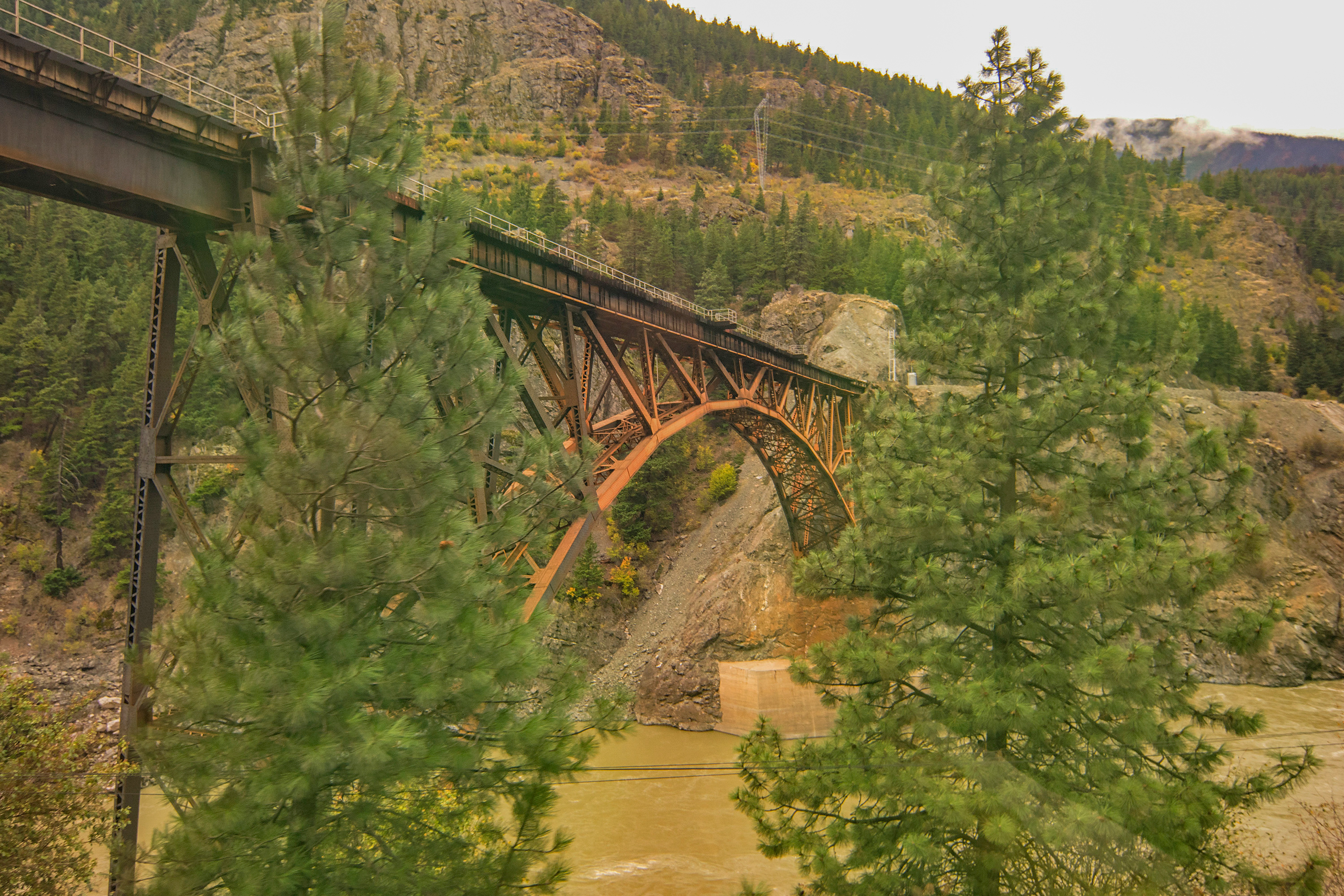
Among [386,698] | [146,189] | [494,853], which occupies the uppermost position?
[146,189]

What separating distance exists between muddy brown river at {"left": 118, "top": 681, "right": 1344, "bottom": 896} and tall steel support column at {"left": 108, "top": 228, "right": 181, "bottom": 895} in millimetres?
7276

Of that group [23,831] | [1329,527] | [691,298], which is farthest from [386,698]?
[691,298]

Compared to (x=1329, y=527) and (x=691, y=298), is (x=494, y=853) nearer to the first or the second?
(x=1329, y=527)

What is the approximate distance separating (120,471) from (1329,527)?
57111 mm

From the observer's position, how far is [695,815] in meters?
21.2

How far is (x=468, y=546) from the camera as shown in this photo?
18.8ft

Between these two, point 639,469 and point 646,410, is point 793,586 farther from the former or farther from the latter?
point 639,469

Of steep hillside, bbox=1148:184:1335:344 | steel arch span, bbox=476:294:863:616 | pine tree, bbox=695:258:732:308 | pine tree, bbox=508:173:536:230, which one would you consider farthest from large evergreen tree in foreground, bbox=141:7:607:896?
steep hillside, bbox=1148:184:1335:344

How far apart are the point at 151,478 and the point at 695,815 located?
16798 millimetres

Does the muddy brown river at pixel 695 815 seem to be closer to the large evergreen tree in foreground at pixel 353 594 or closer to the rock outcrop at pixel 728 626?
the rock outcrop at pixel 728 626

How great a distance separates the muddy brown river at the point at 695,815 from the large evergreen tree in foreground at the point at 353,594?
8560 mm

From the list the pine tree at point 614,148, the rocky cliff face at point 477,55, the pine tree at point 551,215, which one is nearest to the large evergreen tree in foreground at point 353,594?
the pine tree at point 551,215

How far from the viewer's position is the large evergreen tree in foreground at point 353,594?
4895mm

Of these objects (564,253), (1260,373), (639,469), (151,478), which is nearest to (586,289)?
(564,253)
